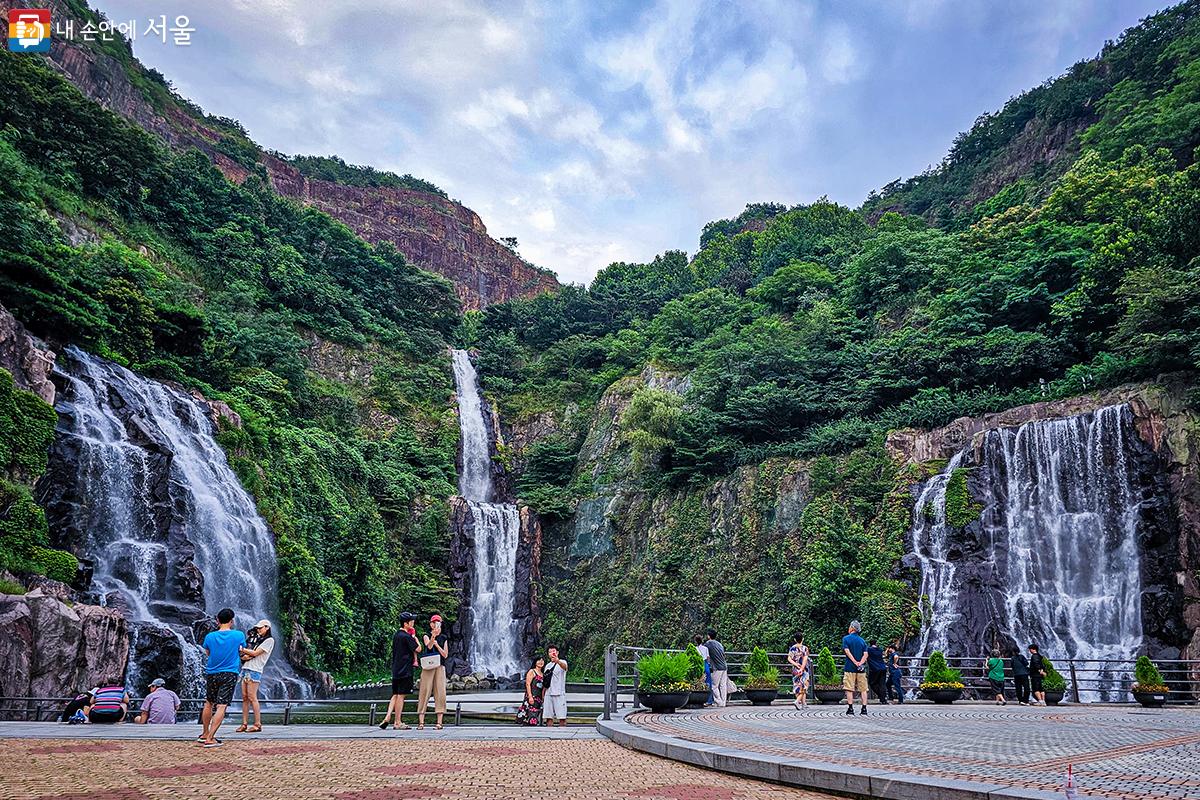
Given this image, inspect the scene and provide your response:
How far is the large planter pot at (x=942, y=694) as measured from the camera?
17719 millimetres

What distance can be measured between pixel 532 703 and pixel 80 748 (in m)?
6.33

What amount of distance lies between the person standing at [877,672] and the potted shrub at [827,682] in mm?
753

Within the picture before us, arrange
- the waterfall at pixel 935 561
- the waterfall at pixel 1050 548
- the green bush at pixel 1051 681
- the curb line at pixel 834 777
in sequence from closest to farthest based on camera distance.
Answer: the curb line at pixel 834 777 < the green bush at pixel 1051 681 < the waterfall at pixel 1050 548 < the waterfall at pixel 935 561

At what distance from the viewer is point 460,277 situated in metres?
76.6

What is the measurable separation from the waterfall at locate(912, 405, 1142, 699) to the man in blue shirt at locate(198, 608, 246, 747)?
1991 centimetres

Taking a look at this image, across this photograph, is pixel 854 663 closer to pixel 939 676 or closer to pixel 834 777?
pixel 939 676

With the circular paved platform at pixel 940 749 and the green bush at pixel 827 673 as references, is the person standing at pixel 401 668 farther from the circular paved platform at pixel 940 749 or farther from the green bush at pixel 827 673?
the green bush at pixel 827 673

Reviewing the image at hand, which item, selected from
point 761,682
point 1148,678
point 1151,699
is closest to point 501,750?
point 761,682

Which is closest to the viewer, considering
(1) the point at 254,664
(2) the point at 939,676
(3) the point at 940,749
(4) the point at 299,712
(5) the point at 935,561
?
(3) the point at 940,749

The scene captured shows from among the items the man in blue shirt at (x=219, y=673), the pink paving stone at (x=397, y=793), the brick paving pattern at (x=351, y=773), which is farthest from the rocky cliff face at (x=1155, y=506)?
the man in blue shirt at (x=219, y=673)

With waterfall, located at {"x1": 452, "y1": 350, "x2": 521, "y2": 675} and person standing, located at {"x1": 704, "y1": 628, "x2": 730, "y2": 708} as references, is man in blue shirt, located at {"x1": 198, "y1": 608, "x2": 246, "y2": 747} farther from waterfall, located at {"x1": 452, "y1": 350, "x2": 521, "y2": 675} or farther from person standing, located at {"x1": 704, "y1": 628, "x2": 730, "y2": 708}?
waterfall, located at {"x1": 452, "y1": 350, "x2": 521, "y2": 675}

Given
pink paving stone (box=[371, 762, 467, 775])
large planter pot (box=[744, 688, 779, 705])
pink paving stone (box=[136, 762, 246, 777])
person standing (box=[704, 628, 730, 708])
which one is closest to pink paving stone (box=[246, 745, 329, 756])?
pink paving stone (box=[136, 762, 246, 777])

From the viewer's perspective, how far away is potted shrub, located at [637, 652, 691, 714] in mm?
12766

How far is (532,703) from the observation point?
40.5 feet
